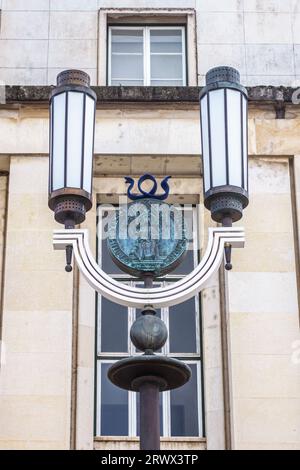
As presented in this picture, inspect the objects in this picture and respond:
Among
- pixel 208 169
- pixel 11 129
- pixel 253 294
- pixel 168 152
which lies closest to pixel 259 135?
pixel 168 152

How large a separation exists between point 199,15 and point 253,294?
493 cm

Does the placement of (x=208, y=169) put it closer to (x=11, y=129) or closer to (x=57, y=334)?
(x=57, y=334)

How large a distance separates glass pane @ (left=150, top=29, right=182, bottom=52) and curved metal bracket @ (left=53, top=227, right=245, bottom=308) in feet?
27.0

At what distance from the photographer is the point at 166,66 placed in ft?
54.4

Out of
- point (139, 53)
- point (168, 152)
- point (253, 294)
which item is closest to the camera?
point (253, 294)

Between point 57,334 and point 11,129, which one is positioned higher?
point 11,129

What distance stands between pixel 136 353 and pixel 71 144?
575cm

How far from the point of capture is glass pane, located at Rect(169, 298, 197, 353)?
47.5 feet

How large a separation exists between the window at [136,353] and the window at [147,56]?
2.36 m

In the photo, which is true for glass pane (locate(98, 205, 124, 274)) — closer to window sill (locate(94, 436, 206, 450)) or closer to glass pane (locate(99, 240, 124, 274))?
glass pane (locate(99, 240, 124, 274))

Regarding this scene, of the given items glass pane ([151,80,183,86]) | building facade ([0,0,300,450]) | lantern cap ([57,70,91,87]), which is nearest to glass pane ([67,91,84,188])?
lantern cap ([57,70,91,87])

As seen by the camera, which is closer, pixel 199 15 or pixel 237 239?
pixel 237 239

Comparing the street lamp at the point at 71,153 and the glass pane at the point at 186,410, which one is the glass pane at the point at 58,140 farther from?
the glass pane at the point at 186,410

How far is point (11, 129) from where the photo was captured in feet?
50.0
